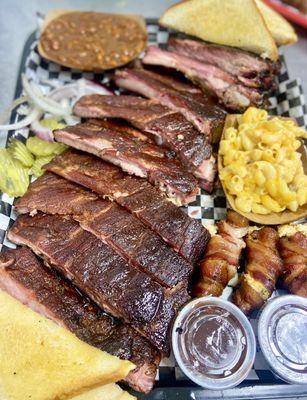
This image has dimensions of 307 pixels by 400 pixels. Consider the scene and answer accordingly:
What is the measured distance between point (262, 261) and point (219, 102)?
1809 millimetres

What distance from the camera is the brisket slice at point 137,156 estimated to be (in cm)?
354

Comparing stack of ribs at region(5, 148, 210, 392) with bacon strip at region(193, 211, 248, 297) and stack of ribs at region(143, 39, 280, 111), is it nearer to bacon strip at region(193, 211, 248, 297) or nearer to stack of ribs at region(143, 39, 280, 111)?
bacon strip at region(193, 211, 248, 297)

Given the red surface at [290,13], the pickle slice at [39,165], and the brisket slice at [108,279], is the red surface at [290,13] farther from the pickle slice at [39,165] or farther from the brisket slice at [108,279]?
the brisket slice at [108,279]

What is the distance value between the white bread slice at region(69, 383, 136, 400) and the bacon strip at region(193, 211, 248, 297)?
85 centimetres

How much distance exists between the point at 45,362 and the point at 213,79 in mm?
3038

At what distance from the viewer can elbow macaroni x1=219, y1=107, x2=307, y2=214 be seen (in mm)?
3520

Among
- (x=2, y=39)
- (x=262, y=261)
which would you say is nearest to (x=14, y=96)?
(x=2, y=39)

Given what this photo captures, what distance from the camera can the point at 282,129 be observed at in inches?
145

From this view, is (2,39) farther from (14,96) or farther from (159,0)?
(159,0)

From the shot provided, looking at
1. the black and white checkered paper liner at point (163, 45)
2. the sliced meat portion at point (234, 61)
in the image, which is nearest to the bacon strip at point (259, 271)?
the black and white checkered paper liner at point (163, 45)

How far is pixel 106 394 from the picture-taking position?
2.67 meters

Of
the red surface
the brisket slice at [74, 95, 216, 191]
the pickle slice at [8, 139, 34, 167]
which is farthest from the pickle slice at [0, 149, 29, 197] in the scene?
the red surface

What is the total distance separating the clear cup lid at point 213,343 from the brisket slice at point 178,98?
1650 mm

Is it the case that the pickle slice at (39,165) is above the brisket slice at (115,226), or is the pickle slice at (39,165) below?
below
